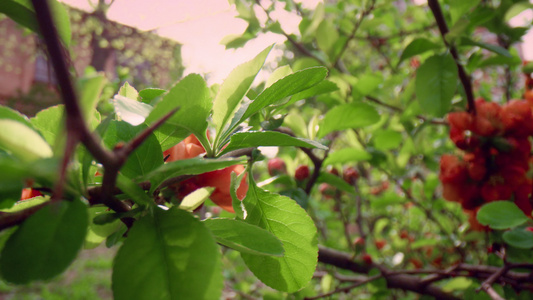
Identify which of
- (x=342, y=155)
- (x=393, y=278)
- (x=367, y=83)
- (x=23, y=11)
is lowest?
(x=393, y=278)

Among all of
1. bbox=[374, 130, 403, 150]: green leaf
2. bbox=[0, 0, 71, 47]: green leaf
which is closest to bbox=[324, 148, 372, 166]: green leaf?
bbox=[374, 130, 403, 150]: green leaf

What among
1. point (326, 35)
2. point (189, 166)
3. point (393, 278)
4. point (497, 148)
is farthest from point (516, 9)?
point (189, 166)

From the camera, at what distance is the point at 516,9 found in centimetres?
91

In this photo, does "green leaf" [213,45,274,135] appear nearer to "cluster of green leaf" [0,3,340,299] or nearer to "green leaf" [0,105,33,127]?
"cluster of green leaf" [0,3,340,299]

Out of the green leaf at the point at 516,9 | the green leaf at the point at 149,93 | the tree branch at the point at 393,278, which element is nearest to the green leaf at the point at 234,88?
the green leaf at the point at 149,93

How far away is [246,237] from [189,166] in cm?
9

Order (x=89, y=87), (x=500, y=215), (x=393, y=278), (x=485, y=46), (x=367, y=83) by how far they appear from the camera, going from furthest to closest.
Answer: (x=393, y=278)
(x=367, y=83)
(x=485, y=46)
(x=500, y=215)
(x=89, y=87)

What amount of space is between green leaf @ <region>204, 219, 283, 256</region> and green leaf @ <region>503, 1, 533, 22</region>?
988 mm

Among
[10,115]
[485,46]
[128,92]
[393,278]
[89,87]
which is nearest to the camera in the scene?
[89,87]

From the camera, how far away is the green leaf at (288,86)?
345mm

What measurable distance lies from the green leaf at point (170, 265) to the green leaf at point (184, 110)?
0.09 m

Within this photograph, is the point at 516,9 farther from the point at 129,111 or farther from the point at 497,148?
the point at 129,111

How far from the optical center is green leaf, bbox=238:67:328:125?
0.34m

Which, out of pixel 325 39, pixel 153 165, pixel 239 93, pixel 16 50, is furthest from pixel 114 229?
pixel 16 50
